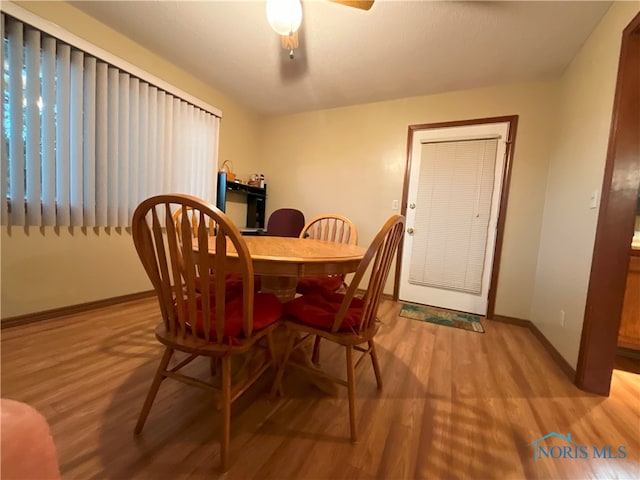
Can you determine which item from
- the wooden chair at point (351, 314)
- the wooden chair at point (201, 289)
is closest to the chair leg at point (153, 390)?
the wooden chair at point (201, 289)

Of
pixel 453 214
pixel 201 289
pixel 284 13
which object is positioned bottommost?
pixel 201 289

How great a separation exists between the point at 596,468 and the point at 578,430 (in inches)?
8.5

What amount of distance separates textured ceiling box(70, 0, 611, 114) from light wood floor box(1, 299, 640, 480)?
7.38ft

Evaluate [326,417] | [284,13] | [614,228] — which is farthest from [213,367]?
[614,228]

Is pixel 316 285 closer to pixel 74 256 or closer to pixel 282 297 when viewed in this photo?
pixel 282 297

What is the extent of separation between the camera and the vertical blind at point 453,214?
257cm

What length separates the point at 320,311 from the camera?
115 centimetres

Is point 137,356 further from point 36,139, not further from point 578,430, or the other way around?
point 578,430

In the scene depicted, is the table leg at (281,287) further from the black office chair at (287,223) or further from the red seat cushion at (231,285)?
the black office chair at (287,223)

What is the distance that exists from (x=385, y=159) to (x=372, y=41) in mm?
1198

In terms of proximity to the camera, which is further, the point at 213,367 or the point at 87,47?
the point at 87,47

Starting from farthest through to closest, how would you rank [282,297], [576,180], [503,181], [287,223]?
1. [287,223]
2. [503,181]
3. [576,180]
4. [282,297]

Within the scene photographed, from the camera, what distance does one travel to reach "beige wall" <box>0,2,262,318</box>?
1756mm

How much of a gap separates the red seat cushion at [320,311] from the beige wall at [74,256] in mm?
1952
